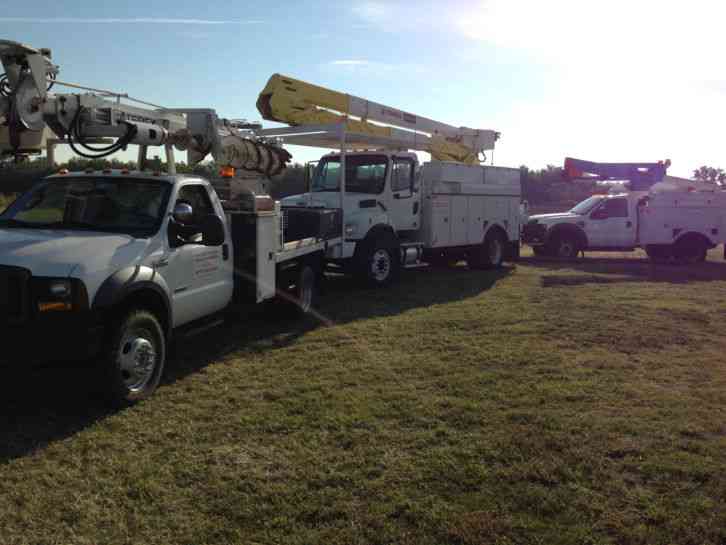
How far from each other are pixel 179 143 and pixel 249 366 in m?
2.68

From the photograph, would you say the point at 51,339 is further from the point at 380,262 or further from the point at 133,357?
the point at 380,262

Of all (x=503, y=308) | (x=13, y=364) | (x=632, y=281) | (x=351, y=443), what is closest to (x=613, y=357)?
(x=503, y=308)

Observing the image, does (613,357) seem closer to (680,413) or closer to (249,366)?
(680,413)

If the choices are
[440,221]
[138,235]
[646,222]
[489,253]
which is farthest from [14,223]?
A: [646,222]

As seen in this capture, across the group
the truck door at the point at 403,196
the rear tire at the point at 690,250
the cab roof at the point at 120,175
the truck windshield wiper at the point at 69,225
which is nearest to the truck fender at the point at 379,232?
the truck door at the point at 403,196

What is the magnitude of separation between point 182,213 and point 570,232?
1427 centimetres

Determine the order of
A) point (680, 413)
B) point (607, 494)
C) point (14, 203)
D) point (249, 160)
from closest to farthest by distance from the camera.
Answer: point (607, 494)
point (680, 413)
point (14, 203)
point (249, 160)

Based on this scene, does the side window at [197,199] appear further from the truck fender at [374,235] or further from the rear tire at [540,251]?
the rear tire at [540,251]

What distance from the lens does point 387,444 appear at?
15.1 feet

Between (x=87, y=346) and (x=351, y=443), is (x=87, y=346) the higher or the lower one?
the higher one

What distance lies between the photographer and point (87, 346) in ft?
15.4

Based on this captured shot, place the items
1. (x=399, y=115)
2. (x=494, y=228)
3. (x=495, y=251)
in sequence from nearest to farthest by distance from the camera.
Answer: (x=399, y=115) → (x=494, y=228) → (x=495, y=251)

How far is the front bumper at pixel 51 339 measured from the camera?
446 cm

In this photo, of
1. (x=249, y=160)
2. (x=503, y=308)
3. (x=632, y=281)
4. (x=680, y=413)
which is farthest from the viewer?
(x=632, y=281)
